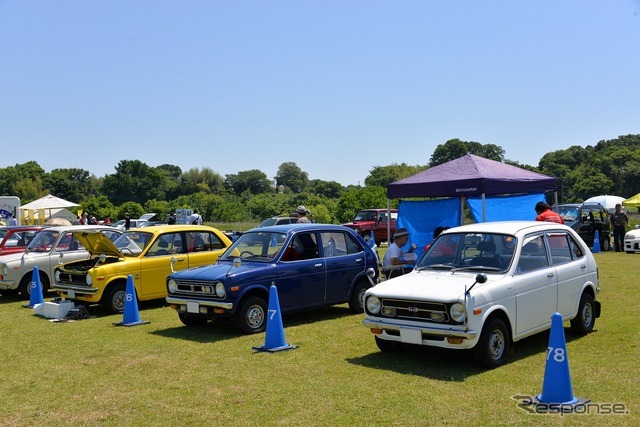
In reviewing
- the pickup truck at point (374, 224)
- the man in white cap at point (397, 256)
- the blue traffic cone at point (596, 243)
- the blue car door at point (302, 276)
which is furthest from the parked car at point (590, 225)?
the blue car door at point (302, 276)

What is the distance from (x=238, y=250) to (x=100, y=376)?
3686 millimetres

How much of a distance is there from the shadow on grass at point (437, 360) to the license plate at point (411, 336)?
35cm

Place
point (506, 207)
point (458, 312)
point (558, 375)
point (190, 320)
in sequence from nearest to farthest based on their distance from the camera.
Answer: point (558, 375) → point (458, 312) → point (190, 320) → point (506, 207)

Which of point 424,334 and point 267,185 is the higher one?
point 267,185

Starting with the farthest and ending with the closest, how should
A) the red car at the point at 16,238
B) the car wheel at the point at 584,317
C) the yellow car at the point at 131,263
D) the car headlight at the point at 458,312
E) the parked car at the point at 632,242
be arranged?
the parked car at the point at 632,242 → the red car at the point at 16,238 → the yellow car at the point at 131,263 → the car wheel at the point at 584,317 → the car headlight at the point at 458,312

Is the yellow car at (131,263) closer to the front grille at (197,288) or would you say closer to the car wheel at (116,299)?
the car wheel at (116,299)

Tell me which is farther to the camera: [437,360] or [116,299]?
[116,299]

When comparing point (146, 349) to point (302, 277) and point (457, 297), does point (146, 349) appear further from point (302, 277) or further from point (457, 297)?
point (457, 297)

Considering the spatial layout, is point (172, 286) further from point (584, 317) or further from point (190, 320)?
point (584, 317)

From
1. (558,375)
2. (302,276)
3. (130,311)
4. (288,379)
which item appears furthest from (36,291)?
(558,375)

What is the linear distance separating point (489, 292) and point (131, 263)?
7.58 m

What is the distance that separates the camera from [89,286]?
11.9m

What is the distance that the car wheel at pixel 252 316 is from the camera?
9547 millimetres

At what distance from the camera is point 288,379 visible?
714 cm
